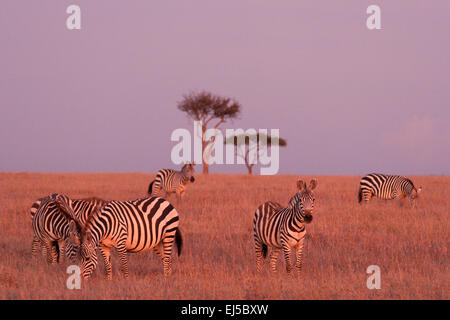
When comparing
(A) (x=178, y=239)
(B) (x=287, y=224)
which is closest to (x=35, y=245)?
(A) (x=178, y=239)

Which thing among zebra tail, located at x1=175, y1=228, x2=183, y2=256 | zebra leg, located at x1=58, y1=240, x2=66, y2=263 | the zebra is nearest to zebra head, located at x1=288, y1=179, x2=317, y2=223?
zebra tail, located at x1=175, y1=228, x2=183, y2=256

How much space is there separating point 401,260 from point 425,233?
376 cm

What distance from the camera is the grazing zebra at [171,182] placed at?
2495cm

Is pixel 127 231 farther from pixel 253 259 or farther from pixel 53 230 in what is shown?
pixel 253 259

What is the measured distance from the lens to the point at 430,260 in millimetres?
11844

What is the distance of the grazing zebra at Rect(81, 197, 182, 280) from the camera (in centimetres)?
874

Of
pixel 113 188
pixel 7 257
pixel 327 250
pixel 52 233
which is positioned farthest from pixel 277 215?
pixel 113 188

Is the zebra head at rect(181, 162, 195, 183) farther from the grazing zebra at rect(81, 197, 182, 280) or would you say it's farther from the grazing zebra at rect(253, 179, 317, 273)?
the grazing zebra at rect(253, 179, 317, 273)

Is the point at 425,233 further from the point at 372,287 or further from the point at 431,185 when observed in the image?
the point at 431,185

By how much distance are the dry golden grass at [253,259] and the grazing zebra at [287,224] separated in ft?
1.53

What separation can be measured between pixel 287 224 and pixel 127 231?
277 centimetres

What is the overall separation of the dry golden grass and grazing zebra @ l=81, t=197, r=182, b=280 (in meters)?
0.41

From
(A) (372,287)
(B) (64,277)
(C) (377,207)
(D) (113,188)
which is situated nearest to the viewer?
(A) (372,287)

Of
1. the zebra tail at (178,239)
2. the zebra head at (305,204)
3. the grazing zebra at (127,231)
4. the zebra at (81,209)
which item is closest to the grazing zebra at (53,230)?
the zebra at (81,209)
